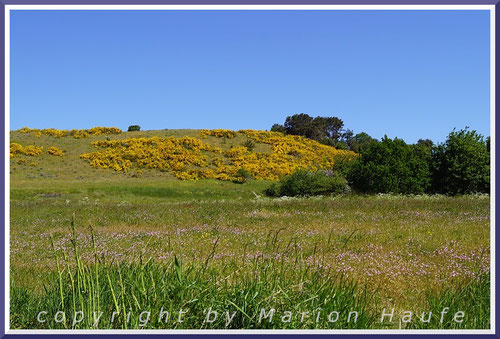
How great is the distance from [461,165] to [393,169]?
491 cm

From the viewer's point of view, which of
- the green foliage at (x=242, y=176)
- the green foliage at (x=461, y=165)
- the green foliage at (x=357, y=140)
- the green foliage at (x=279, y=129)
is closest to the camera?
the green foliage at (x=461, y=165)

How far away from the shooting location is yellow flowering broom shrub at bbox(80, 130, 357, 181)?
4803cm

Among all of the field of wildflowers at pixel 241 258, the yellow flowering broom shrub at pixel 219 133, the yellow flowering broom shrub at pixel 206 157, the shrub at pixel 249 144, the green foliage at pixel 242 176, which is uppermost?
the yellow flowering broom shrub at pixel 219 133

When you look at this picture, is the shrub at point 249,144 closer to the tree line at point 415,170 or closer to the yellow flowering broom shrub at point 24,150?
the tree line at point 415,170

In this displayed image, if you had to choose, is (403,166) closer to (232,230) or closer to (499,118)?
(232,230)

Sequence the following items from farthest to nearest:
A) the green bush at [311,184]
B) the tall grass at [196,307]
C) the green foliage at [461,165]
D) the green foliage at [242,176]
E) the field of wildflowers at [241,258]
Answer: the green foliage at [242,176]
the green bush at [311,184]
the green foliage at [461,165]
the field of wildflowers at [241,258]
the tall grass at [196,307]

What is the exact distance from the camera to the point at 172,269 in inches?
226

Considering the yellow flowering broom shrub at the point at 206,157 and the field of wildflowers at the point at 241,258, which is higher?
the yellow flowering broom shrub at the point at 206,157

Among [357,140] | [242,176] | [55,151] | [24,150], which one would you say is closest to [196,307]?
[242,176]

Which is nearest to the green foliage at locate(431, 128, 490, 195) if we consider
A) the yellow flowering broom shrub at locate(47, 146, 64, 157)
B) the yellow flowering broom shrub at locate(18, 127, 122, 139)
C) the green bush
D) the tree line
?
the tree line

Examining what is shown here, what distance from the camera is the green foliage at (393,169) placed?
113 ft

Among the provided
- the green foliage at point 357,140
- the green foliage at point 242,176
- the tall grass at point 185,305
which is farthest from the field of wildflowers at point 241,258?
the green foliage at point 357,140

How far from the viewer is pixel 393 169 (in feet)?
115

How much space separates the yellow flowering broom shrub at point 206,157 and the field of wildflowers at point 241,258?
7.15 meters
